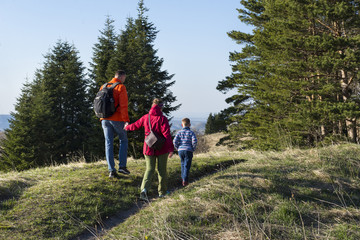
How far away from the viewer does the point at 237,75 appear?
26.0 m

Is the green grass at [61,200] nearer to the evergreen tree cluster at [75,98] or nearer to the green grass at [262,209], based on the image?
the green grass at [262,209]

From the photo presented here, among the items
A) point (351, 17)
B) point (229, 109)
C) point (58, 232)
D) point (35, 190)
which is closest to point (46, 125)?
point (229, 109)

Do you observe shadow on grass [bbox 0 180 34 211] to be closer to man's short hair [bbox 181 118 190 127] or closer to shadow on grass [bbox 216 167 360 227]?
man's short hair [bbox 181 118 190 127]

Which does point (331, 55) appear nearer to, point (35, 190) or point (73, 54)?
point (35, 190)

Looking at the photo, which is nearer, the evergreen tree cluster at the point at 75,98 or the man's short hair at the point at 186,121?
the man's short hair at the point at 186,121

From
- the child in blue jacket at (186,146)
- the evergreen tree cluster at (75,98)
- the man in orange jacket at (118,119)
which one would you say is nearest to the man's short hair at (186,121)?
the child in blue jacket at (186,146)

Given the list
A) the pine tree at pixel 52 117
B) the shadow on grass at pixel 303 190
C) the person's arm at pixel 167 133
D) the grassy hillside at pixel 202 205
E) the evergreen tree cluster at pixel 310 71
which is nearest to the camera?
the grassy hillside at pixel 202 205

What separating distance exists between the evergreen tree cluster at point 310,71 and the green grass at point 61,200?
8.45m

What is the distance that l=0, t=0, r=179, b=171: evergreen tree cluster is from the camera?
2280 cm

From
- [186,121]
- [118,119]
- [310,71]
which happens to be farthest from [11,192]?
[310,71]

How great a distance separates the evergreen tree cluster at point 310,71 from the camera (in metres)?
14.3

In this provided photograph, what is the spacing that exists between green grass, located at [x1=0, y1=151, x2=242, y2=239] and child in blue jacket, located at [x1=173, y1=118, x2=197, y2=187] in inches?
23.9

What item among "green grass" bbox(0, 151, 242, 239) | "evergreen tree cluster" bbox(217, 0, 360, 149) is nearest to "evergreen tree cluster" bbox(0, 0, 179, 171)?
"evergreen tree cluster" bbox(217, 0, 360, 149)

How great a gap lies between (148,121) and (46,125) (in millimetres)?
22534
